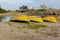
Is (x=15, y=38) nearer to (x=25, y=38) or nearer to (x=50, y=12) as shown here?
(x=25, y=38)

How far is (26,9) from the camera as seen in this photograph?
138000mm

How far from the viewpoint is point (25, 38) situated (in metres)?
18.1

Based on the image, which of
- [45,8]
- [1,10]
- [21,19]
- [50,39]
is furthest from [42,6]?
[50,39]

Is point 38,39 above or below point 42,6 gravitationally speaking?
above

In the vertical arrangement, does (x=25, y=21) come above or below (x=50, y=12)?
above

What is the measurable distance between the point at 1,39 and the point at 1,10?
111 m

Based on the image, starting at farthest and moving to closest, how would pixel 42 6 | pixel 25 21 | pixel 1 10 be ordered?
1. pixel 42 6
2. pixel 1 10
3. pixel 25 21

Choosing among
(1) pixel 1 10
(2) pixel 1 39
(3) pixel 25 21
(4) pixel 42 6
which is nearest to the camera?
(2) pixel 1 39

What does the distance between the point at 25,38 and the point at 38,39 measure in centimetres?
124

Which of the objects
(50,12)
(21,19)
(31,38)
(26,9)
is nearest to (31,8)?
(26,9)

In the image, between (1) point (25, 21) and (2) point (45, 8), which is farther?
(2) point (45, 8)

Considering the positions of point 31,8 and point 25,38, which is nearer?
point 25,38

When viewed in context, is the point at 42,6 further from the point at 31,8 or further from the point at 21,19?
the point at 21,19

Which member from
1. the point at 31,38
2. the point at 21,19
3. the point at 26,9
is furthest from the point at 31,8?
the point at 31,38
